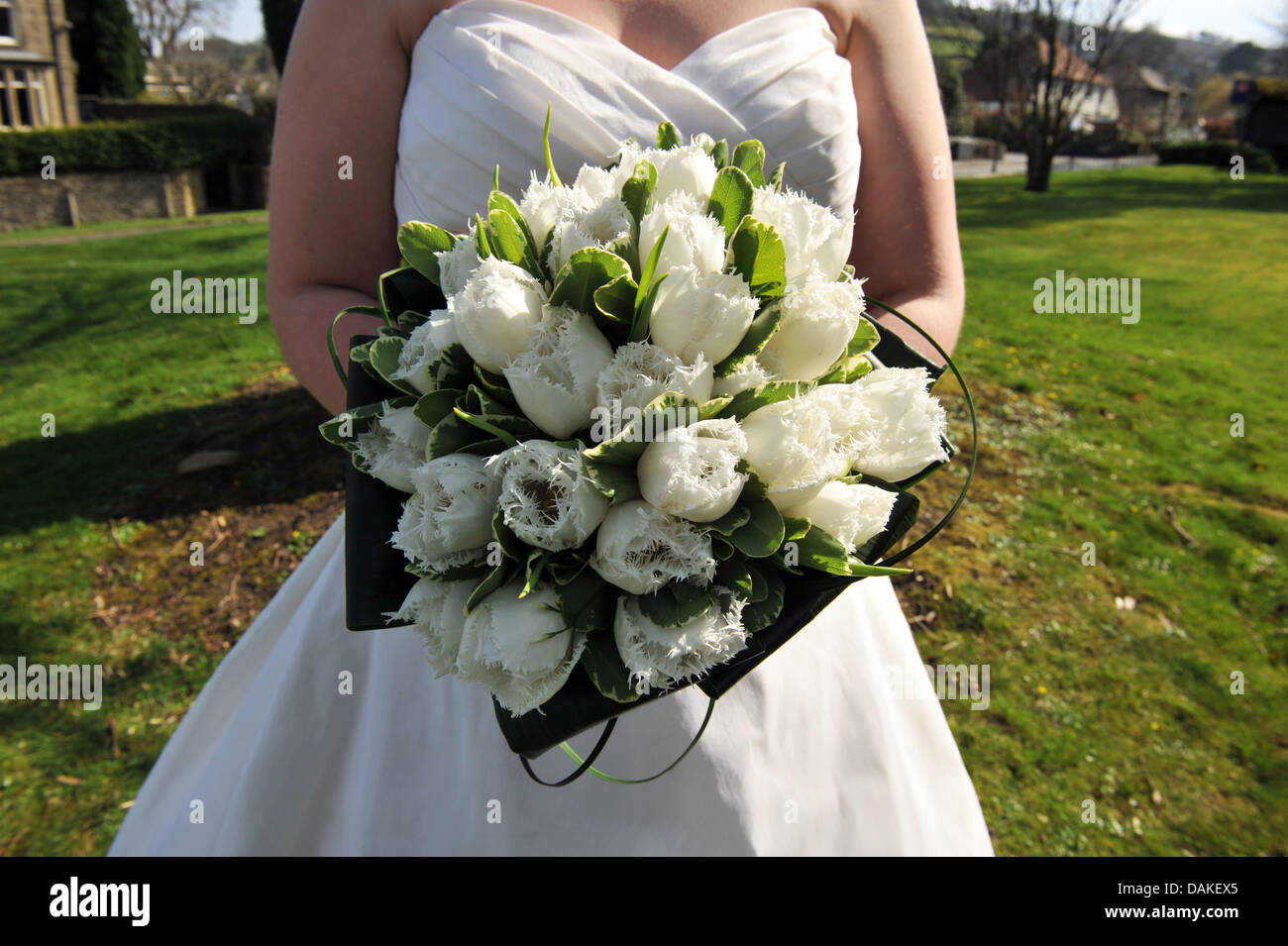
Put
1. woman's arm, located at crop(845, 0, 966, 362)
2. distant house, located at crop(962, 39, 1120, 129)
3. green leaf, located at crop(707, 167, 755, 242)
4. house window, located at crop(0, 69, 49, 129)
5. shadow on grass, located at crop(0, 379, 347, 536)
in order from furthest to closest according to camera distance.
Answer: house window, located at crop(0, 69, 49, 129), distant house, located at crop(962, 39, 1120, 129), shadow on grass, located at crop(0, 379, 347, 536), woman's arm, located at crop(845, 0, 966, 362), green leaf, located at crop(707, 167, 755, 242)

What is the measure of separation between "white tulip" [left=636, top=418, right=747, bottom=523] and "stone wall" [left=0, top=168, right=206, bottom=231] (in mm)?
31838

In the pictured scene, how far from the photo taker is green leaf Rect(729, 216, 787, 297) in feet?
4.02

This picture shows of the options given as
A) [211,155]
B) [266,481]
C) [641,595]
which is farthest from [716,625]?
[211,155]

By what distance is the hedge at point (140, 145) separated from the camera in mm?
25281

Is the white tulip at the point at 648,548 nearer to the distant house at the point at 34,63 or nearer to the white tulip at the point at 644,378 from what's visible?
the white tulip at the point at 644,378

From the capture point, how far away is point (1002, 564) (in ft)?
17.7

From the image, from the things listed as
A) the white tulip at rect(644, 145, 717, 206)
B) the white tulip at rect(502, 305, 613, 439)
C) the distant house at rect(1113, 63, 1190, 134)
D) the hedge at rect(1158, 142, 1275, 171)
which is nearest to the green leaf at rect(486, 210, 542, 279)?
the white tulip at rect(502, 305, 613, 439)

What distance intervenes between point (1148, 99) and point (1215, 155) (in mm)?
55239

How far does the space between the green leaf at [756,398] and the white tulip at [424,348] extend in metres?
0.44

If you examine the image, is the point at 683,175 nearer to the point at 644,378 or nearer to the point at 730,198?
the point at 730,198

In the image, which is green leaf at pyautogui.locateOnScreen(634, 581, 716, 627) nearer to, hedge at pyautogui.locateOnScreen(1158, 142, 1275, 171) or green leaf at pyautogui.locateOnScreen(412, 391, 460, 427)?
green leaf at pyautogui.locateOnScreen(412, 391, 460, 427)

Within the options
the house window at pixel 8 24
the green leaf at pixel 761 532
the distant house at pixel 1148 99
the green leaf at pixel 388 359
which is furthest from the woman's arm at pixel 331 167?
the distant house at pixel 1148 99

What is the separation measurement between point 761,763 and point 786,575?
2.91 ft
